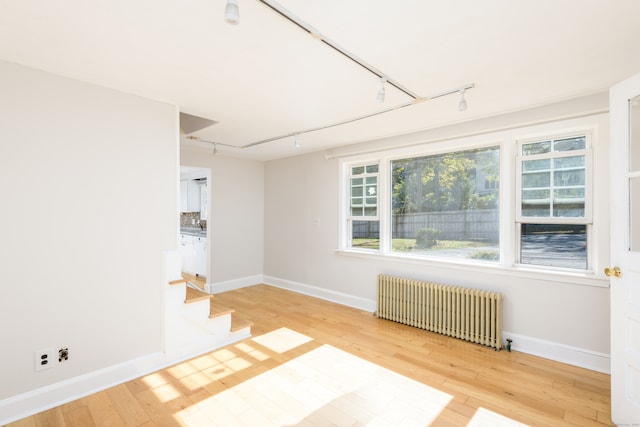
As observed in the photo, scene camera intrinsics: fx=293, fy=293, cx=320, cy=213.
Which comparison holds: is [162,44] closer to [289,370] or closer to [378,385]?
[289,370]

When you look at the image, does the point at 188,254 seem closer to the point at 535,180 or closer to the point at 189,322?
the point at 189,322

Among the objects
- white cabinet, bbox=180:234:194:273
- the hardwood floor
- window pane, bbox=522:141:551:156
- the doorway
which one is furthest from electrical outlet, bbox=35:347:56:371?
window pane, bbox=522:141:551:156

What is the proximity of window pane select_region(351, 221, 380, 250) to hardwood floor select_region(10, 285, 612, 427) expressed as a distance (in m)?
1.39

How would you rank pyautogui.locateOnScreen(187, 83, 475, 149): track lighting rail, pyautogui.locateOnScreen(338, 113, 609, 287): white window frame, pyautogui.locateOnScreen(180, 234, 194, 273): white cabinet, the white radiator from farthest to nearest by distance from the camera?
pyautogui.locateOnScreen(180, 234, 194, 273): white cabinet < the white radiator < pyautogui.locateOnScreen(338, 113, 609, 287): white window frame < pyautogui.locateOnScreen(187, 83, 475, 149): track lighting rail

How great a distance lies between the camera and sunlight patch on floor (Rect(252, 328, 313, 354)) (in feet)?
10.4

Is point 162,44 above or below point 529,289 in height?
above

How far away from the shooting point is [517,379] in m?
2.54

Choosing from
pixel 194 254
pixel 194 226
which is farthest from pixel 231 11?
pixel 194 226

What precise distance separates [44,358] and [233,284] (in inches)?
129

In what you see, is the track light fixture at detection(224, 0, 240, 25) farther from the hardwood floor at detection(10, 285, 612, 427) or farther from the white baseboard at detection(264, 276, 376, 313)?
the white baseboard at detection(264, 276, 376, 313)

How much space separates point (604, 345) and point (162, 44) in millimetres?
4236

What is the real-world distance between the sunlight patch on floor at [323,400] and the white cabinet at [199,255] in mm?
3816

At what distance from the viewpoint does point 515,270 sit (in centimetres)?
307

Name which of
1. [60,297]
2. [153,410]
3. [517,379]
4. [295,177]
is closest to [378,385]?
[517,379]
